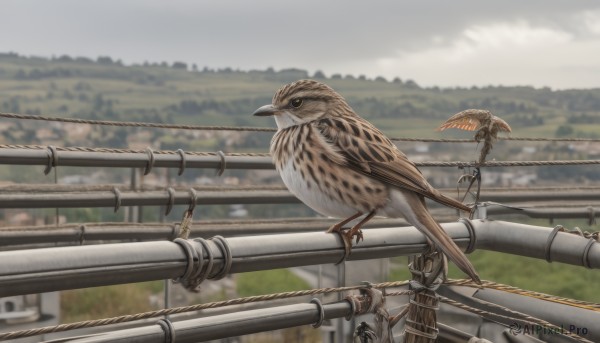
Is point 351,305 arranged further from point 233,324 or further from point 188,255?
point 188,255

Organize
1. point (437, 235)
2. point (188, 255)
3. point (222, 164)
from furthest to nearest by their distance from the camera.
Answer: point (222, 164) < point (437, 235) < point (188, 255)

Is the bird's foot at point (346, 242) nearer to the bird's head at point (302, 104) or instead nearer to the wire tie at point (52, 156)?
the bird's head at point (302, 104)

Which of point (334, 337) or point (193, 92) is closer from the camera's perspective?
point (334, 337)

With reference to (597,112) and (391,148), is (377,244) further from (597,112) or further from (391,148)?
(597,112)

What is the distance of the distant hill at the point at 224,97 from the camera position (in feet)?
169

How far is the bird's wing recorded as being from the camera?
3.34 metres

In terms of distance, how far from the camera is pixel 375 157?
3430mm

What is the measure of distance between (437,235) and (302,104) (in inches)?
38.1

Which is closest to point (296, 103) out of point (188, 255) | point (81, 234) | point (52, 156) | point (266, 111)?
point (266, 111)

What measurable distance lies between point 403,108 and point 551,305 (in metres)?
56.3

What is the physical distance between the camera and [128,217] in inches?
286

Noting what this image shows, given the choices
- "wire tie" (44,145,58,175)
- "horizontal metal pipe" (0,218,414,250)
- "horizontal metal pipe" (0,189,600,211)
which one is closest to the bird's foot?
"horizontal metal pipe" (0,189,600,211)

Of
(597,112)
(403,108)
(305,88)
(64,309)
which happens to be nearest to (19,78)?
(403,108)

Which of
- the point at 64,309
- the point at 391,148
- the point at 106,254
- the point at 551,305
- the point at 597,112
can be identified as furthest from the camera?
the point at 597,112
